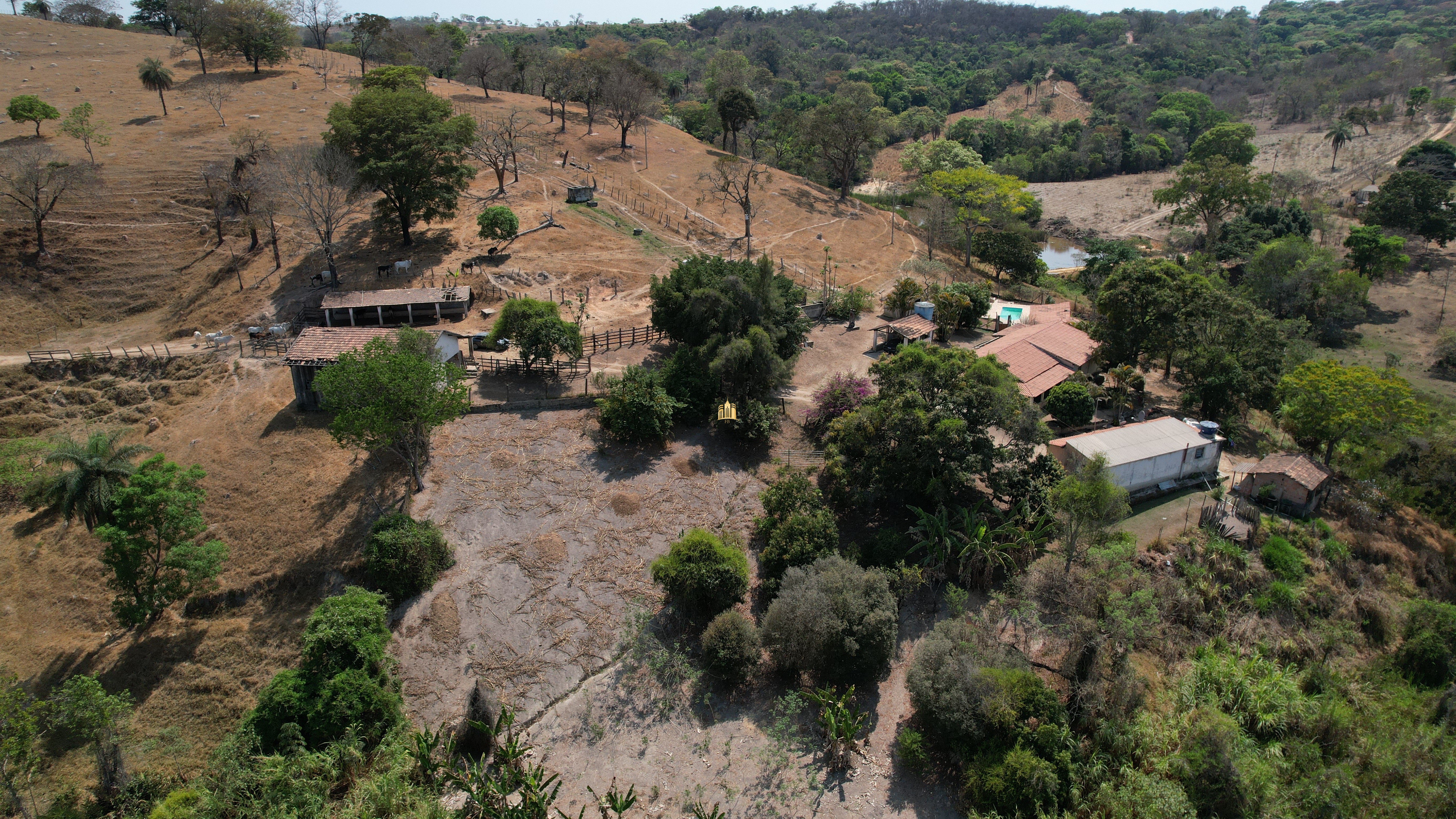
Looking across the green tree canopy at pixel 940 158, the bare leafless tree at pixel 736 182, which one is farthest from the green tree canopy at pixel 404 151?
the green tree canopy at pixel 940 158

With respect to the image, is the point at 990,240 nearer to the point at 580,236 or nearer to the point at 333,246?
the point at 580,236

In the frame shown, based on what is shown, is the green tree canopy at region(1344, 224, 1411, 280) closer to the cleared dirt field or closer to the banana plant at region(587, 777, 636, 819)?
the cleared dirt field

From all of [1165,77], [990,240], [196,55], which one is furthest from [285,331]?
[1165,77]

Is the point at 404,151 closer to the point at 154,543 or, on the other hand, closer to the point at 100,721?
the point at 154,543

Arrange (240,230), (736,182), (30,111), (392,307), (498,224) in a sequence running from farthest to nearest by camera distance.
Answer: (736,182) → (30,111) → (498,224) → (240,230) → (392,307)

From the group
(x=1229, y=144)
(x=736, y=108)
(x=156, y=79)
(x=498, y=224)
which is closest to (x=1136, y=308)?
(x=498, y=224)

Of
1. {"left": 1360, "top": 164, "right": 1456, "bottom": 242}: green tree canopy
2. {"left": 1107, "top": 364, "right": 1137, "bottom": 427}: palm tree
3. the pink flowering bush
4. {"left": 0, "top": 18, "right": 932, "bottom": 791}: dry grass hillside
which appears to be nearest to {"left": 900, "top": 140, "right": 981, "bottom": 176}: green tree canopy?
{"left": 0, "top": 18, "right": 932, "bottom": 791}: dry grass hillside
